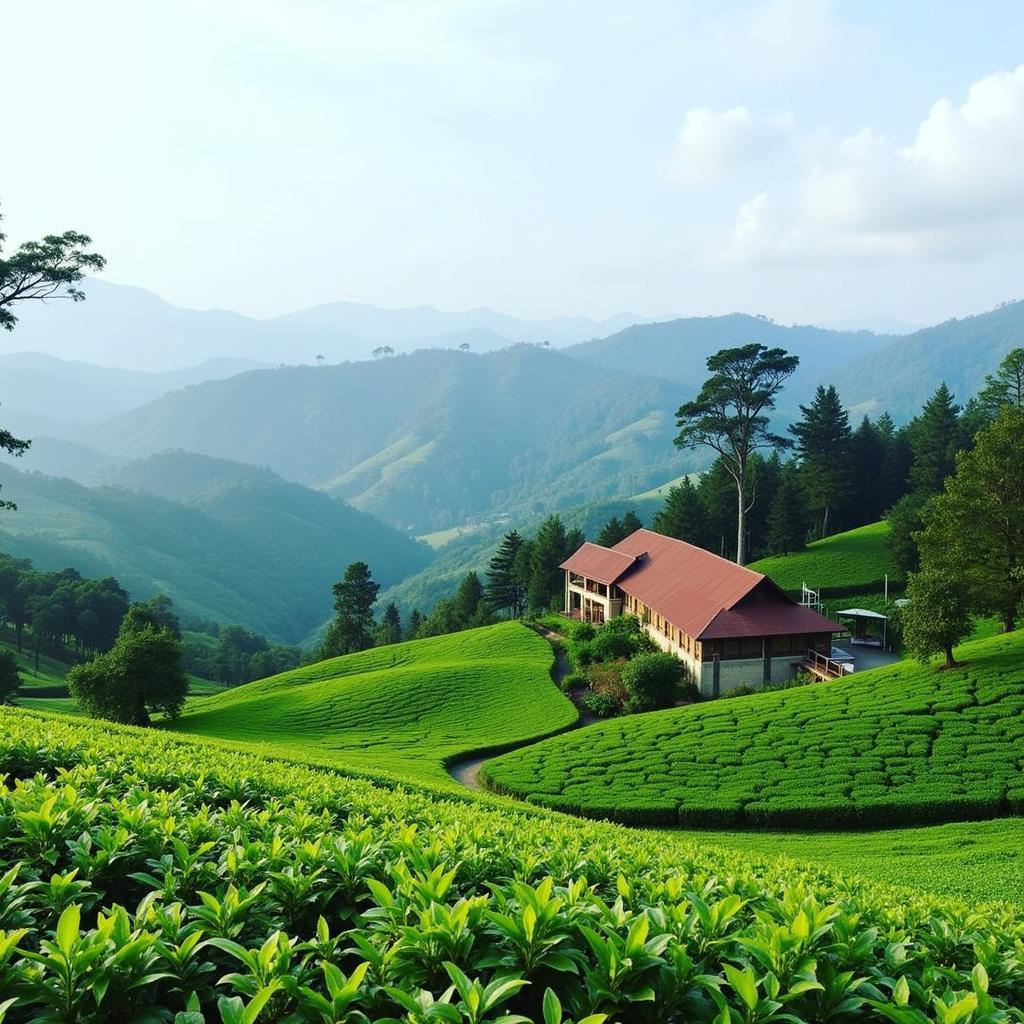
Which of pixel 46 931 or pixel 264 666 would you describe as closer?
pixel 46 931

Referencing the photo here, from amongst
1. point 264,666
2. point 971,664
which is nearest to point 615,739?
point 971,664

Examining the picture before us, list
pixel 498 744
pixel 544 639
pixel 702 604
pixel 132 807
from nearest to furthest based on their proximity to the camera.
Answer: pixel 132 807 → pixel 498 744 → pixel 702 604 → pixel 544 639

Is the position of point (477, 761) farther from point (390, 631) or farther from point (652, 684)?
point (390, 631)

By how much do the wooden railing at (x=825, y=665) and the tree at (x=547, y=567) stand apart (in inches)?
1266

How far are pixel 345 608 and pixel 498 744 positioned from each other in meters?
38.5

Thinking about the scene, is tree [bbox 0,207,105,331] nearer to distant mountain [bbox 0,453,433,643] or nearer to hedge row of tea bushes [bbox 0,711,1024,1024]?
hedge row of tea bushes [bbox 0,711,1024,1024]

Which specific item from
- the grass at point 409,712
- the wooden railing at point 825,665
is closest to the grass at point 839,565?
the wooden railing at point 825,665

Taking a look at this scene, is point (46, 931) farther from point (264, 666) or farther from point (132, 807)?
point (264, 666)

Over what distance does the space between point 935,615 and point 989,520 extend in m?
5.90

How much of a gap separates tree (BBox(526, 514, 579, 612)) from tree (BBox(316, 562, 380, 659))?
1396 centimetres

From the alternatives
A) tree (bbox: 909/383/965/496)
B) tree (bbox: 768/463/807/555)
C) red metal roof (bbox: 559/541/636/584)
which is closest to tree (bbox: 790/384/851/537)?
tree (bbox: 768/463/807/555)

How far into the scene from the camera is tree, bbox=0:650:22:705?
4526 centimetres

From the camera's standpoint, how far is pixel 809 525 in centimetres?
6750

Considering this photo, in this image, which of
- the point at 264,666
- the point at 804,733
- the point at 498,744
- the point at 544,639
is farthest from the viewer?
the point at 264,666
